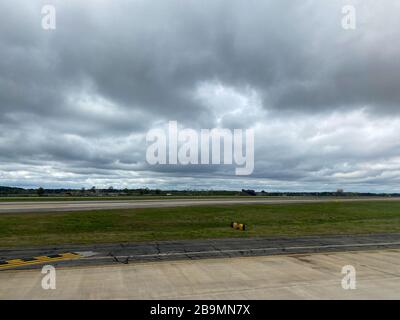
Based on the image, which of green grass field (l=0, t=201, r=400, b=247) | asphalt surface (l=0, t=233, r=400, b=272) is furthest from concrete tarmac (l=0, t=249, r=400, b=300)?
green grass field (l=0, t=201, r=400, b=247)

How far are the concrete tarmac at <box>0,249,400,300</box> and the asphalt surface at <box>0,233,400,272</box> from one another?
1.07m

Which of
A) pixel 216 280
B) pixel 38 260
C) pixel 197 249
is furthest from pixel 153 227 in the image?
pixel 216 280

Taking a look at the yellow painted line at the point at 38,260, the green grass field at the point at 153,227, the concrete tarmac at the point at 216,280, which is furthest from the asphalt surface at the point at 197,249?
the green grass field at the point at 153,227

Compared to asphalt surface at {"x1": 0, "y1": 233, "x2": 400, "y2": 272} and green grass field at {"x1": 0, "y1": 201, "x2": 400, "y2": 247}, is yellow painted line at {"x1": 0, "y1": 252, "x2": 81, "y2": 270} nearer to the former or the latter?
asphalt surface at {"x1": 0, "y1": 233, "x2": 400, "y2": 272}

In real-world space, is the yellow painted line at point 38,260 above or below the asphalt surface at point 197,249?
above

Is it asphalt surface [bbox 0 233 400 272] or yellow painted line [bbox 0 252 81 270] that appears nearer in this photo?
yellow painted line [bbox 0 252 81 270]

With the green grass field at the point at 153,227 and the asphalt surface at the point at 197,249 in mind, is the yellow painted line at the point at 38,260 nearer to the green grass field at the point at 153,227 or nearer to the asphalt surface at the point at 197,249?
the asphalt surface at the point at 197,249

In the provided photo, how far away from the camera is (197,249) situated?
14633 mm

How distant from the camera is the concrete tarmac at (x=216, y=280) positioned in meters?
8.30

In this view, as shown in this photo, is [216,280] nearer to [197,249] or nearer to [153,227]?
[197,249]

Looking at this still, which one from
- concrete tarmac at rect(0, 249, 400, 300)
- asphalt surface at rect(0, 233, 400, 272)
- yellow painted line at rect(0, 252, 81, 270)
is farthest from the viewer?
asphalt surface at rect(0, 233, 400, 272)

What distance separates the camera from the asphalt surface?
12.8m

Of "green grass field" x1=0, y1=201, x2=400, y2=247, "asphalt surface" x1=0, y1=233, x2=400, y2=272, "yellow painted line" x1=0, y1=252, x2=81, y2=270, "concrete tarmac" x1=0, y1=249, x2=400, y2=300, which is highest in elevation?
"concrete tarmac" x1=0, y1=249, x2=400, y2=300

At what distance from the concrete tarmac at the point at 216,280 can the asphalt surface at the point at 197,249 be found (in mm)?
1066
